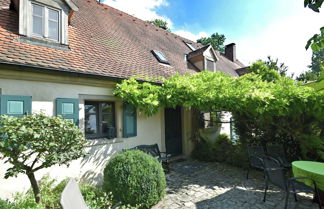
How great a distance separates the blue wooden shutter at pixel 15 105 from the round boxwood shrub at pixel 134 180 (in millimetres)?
2228

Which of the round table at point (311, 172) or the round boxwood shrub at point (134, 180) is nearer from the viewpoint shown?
the round table at point (311, 172)

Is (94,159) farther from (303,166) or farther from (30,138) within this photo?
(303,166)

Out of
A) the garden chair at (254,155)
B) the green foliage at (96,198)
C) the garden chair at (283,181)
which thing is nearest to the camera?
the garden chair at (283,181)

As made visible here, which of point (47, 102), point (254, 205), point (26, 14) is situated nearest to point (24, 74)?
point (47, 102)

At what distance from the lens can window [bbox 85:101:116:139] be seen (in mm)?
5352

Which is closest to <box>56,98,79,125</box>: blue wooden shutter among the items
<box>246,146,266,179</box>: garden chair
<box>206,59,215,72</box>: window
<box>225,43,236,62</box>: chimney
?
<box>246,146,266,179</box>: garden chair

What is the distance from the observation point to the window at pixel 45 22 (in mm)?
4910

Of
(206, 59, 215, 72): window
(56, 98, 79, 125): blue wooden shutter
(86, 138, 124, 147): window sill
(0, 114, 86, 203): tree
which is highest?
(206, 59, 215, 72): window

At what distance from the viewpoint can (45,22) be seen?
5.00m

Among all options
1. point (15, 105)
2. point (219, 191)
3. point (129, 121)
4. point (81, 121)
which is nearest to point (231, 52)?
point (129, 121)

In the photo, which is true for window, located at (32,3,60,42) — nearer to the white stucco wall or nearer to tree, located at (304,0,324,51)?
the white stucco wall

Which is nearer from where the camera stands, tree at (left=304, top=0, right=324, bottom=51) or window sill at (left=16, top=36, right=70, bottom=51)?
tree at (left=304, top=0, right=324, bottom=51)

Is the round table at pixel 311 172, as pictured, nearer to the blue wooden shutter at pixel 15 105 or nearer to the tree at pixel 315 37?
the tree at pixel 315 37

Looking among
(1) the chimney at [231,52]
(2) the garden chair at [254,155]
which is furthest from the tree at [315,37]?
(1) the chimney at [231,52]
